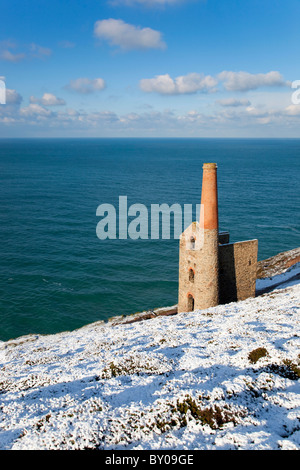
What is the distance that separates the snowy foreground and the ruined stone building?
8546 mm

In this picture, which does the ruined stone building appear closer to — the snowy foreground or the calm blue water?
the snowy foreground

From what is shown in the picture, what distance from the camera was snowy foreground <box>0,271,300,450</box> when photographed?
A: 675 centimetres

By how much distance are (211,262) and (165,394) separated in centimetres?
1458

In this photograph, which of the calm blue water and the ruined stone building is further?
the calm blue water

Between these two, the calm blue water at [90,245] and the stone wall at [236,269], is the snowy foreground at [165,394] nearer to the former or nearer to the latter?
the stone wall at [236,269]

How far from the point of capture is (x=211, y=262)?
2217 centimetres

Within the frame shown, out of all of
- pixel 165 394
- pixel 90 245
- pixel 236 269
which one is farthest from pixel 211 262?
pixel 90 245

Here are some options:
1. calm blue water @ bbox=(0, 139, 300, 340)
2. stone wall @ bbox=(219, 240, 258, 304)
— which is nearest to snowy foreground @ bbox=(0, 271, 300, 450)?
stone wall @ bbox=(219, 240, 258, 304)

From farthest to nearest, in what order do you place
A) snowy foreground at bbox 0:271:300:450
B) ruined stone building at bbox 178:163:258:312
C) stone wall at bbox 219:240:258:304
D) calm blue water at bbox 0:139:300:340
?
calm blue water at bbox 0:139:300:340 → stone wall at bbox 219:240:258:304 → ruined stone building at bbox 178:163:258:312 → snowy foreground at bbox 0:271:300:450

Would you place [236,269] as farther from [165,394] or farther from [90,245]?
[90,245]

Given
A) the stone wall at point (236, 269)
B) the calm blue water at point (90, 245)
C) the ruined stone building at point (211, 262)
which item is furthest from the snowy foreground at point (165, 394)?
the calm blue water at point (90, 245)

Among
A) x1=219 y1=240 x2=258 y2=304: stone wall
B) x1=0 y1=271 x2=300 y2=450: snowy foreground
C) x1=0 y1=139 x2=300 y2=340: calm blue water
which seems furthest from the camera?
x1=0 y1=139 x2=300 y2=340: calm blue water
